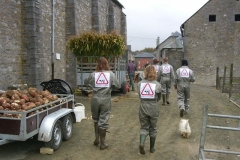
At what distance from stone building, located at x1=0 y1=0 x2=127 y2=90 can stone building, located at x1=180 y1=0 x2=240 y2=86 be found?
425 inches

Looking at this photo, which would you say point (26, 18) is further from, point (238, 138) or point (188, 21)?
point (188, 21)

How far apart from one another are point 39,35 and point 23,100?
712cm

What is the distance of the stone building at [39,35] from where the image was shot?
10617 mm

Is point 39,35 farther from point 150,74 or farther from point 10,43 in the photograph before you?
point 150,74

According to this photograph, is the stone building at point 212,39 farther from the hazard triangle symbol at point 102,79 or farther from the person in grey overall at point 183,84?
the hazard triangle symbol at point 102,79

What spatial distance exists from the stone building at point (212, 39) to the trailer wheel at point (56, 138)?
22.0 meters

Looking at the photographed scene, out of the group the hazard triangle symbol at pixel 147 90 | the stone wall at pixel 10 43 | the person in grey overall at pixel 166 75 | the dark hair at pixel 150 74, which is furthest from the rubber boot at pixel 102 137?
the stone wall at pixel 10 43

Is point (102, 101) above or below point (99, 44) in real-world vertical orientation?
below

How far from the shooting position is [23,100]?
5.19 meters

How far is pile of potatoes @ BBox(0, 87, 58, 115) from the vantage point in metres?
4.91

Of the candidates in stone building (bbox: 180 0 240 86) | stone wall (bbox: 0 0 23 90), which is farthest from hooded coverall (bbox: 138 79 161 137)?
stone building (bbox: 180 0 240 86)

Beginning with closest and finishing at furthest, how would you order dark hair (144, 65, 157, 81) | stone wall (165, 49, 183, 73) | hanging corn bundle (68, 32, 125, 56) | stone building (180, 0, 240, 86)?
1. dark hair (144, 65, 157, 81)
2. hanging corn bundle (68, 32, 125, 56)
3. stone building (180, 0, 240, 86)
4. stone wall (165, 49, 183, 73)

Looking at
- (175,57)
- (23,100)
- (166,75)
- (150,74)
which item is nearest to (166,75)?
(166,75)

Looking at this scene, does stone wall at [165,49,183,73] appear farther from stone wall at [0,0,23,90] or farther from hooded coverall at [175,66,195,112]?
hooded coverall at [175,66,195,112]
